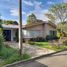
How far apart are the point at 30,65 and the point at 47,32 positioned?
22982mm

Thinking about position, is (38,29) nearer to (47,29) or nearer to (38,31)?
(38,31)

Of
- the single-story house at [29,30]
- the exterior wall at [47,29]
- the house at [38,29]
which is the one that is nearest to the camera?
the single-story house at [29,30]

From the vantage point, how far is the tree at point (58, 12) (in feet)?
106

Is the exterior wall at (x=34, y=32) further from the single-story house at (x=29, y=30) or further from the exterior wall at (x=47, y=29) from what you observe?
the exterior wall at (x=47, y=29)

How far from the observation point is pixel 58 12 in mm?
32562

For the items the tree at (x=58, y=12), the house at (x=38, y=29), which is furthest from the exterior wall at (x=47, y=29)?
the tree at (x=58, y=12)

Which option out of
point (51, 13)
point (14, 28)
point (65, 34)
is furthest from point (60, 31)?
point (14, 28)

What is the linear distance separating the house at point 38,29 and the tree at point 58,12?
6.04 feet

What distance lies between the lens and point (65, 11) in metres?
32.2

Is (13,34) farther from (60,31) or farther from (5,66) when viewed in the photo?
(5,66)

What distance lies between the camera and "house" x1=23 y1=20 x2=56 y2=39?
3205 cm

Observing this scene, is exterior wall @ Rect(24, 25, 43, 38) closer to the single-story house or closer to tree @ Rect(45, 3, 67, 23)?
the single-story house

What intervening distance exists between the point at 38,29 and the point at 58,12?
4885mm

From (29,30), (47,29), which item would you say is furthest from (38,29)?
(47,29)
